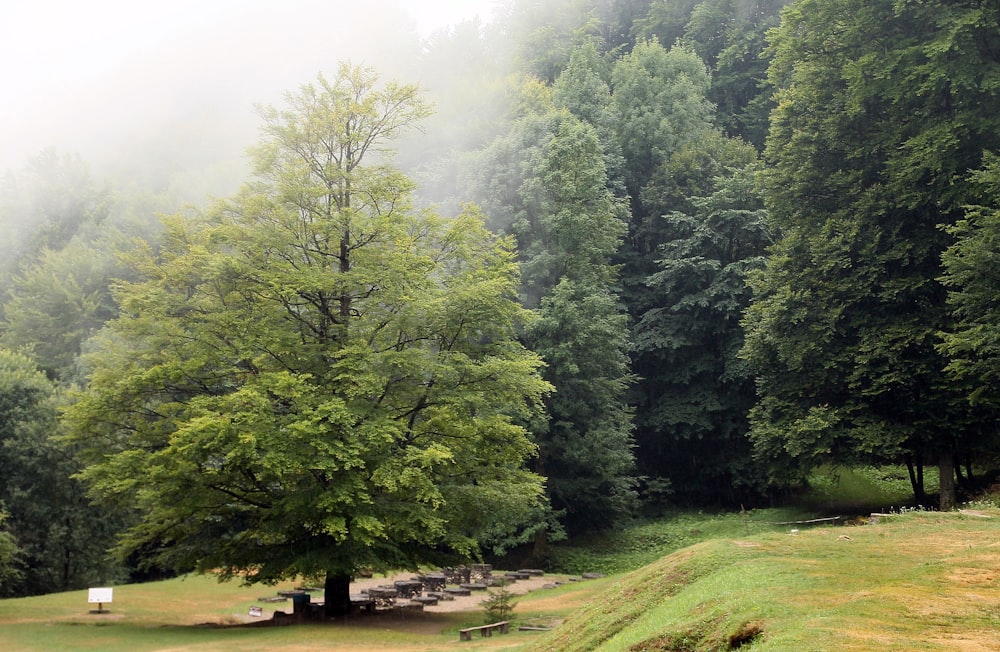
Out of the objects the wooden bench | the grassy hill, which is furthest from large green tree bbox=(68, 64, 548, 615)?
the wooden bench

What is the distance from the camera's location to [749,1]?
221 feet

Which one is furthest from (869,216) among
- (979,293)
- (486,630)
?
(486,630)

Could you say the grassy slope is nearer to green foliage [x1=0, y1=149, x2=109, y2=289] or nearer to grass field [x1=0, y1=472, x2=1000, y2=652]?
grass field [x1=0, y1=472, x2=1000, y2=652]

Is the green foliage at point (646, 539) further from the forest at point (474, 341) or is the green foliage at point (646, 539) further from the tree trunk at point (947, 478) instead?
the tree trunk at point (947, 478)

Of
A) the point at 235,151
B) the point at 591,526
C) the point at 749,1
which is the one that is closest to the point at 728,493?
the point at 591,526

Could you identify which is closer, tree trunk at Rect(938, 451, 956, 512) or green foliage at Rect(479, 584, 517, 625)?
green foliage at Rect(479, 584, 517, 625)

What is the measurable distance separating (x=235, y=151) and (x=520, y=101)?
54.9m

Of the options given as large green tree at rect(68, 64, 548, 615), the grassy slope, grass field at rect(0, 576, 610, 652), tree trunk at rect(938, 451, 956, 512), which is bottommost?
grass field at rect(0, 576, 610, 652)

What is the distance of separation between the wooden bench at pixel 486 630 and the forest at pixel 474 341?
290cm

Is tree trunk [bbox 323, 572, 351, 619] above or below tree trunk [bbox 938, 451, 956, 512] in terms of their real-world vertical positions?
below

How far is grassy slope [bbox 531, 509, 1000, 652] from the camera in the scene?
9.19 metres

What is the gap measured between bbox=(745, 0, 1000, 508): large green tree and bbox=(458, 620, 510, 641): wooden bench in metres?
12.9

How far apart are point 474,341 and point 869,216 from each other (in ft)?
45.5

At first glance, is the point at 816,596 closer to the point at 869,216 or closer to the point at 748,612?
the point at 748,612
